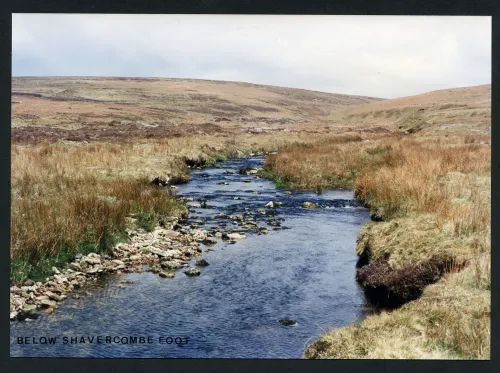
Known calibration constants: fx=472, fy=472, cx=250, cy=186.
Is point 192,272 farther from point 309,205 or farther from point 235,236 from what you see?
point 309,205

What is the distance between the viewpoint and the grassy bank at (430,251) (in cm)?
677

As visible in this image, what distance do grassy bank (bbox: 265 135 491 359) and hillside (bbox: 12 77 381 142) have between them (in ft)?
158

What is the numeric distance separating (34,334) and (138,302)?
193 centimetres

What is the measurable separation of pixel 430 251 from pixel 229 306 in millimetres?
4169

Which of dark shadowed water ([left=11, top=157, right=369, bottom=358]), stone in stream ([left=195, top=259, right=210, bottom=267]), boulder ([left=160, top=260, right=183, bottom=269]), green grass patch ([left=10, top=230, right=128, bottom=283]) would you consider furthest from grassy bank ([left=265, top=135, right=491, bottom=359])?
green grass patch ([left=10, top=230, right=128, bottom=283])

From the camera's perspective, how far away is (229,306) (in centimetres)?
913

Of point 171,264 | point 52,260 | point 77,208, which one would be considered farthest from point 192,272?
point 77,208

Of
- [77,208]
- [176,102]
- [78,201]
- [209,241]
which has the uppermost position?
[176,102]

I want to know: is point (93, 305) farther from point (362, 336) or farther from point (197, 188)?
point (197, 188)

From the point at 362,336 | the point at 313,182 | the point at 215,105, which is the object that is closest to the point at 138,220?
the point at 362,336

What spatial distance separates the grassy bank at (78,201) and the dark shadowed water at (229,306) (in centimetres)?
135

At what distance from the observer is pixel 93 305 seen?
8828 millimetres

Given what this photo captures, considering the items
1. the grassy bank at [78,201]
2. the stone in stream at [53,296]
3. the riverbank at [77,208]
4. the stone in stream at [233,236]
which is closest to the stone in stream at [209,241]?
the stone in stream at [233,236]

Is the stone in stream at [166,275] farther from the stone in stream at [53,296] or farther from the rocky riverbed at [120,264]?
the stone in stream at [53,296]
